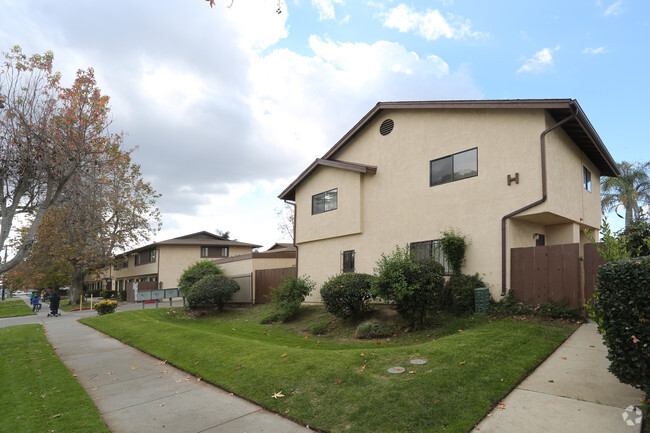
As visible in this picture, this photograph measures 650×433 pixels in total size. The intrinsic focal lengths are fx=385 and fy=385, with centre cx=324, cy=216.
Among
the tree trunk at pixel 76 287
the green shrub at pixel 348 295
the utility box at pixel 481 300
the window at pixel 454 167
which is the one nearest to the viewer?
the utility box at pixel 481 300

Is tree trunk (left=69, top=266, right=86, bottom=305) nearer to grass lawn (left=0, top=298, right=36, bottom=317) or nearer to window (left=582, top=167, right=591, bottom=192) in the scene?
grass lawn (left=0, top=298, right=36, bottom=317)

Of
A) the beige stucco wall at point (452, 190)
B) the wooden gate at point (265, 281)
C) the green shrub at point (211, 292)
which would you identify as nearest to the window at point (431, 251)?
the beige stucco wall at point (452, 190)

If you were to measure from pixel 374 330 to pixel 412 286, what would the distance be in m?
1.66

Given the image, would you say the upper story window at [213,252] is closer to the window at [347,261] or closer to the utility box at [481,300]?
the window at [347,261]

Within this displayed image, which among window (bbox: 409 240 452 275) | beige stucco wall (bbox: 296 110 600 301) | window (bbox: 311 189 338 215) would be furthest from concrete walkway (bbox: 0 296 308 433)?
window (bbox: 311 189 338 215)

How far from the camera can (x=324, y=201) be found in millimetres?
17375

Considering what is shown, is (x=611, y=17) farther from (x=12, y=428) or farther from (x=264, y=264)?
(x=264, y=264)

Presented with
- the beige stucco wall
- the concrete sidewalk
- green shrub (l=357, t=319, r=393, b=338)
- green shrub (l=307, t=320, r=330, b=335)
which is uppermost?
the beige stucco wall

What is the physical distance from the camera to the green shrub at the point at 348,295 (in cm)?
1203

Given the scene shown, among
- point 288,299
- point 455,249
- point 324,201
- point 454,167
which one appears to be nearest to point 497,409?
point 455,249

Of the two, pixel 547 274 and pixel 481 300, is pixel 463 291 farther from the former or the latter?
pixel 547 274

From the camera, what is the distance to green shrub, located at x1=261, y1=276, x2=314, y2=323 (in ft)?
48.5

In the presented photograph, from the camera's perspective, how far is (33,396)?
645 cm

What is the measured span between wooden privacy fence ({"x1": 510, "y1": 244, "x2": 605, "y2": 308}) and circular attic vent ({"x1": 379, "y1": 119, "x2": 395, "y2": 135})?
6604 mm
